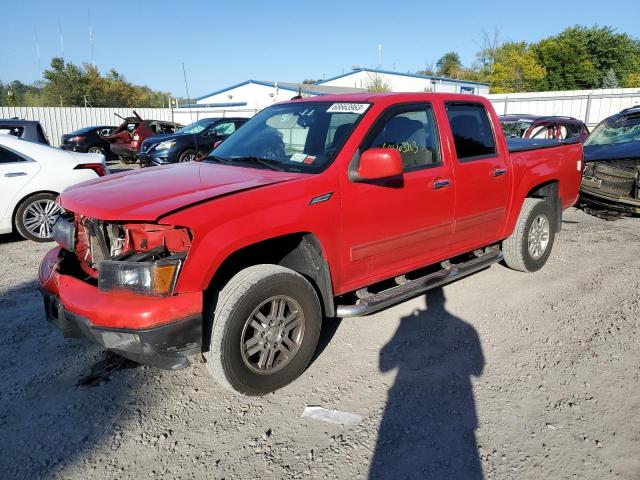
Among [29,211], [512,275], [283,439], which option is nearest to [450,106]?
[512,275]

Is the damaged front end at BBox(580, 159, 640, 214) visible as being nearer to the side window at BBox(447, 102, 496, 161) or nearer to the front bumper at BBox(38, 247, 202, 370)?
the side window at BBox(447, 102, 496, 161)

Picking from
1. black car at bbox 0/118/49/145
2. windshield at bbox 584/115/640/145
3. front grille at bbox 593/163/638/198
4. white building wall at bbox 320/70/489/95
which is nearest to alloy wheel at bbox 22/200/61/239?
black car at bbox 0/118/49/145

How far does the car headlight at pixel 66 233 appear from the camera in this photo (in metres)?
3.34

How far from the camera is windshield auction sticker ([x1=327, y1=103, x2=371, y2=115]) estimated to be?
11.9ft

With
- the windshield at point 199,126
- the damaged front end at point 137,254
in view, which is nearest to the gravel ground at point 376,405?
the damaged front end at point 137,254

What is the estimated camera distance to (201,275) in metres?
2.68

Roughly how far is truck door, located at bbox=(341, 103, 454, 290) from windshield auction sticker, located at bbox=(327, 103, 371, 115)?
0.16m

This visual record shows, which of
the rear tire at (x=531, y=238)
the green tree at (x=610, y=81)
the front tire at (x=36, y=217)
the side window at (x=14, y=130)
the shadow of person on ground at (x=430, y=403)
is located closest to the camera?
Result: the shadow of person on ground at (x=430, y=403)

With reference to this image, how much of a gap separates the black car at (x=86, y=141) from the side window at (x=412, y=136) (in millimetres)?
16297

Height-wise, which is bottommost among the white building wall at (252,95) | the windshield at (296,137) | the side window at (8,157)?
the side window at (8,157)

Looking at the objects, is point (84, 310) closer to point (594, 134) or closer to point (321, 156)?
point (321, 156)

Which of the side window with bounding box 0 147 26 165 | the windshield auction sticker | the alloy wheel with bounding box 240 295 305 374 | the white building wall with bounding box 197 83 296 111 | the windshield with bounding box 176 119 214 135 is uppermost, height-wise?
the white building wall with bounding box 197 83 296 111

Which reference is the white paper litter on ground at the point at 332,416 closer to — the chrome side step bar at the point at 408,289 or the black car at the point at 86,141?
the chrome side step bar at the point at 408,289

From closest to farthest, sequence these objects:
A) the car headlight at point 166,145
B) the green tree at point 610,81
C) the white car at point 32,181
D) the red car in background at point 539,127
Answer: the white car at point 32,181 → the red car in background at point 539,127 → the car headlight at point 166,145 → the green tree at point 610,81
